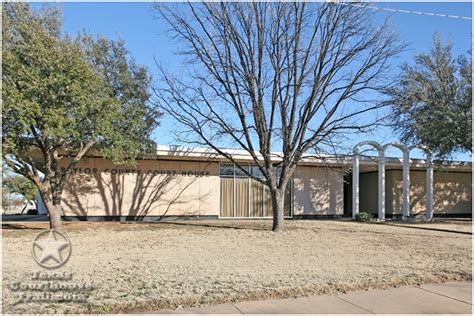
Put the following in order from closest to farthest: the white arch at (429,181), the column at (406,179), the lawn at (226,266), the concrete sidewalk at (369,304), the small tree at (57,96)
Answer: the concrete sidewalk at (369,304), the lawn at (226,266), the small tree at (57,96), the white arch at (429,181), the column at (406,179)

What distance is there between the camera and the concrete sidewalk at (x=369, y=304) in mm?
5539

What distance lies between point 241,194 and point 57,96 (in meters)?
13.6

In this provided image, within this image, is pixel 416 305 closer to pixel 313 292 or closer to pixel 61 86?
pixel 313 292

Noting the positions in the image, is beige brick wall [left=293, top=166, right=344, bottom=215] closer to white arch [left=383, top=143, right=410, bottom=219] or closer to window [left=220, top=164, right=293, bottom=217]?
window [left=220, top=164, right=293, bottom=217]

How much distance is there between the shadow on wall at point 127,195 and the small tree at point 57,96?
4.30 metres

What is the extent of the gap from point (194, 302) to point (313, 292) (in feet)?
6.24

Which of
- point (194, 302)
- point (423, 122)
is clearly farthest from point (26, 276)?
point (423, 122)

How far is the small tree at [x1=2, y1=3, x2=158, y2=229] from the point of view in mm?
11977

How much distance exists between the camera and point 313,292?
639 centimetres

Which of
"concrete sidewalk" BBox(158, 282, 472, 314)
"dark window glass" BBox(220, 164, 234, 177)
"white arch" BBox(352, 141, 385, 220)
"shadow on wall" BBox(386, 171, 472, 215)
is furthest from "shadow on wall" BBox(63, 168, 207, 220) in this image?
"concrete sidewalk" BBox(158, 282, 472, 314)

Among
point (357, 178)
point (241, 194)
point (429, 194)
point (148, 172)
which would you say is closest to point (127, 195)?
point (148, 172)

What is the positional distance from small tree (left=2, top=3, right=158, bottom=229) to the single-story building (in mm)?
3861

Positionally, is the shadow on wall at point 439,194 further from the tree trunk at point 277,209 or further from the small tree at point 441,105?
the tree trunk at point 277,209

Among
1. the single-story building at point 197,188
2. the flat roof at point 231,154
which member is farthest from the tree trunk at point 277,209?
the single-story building at point 197,188
